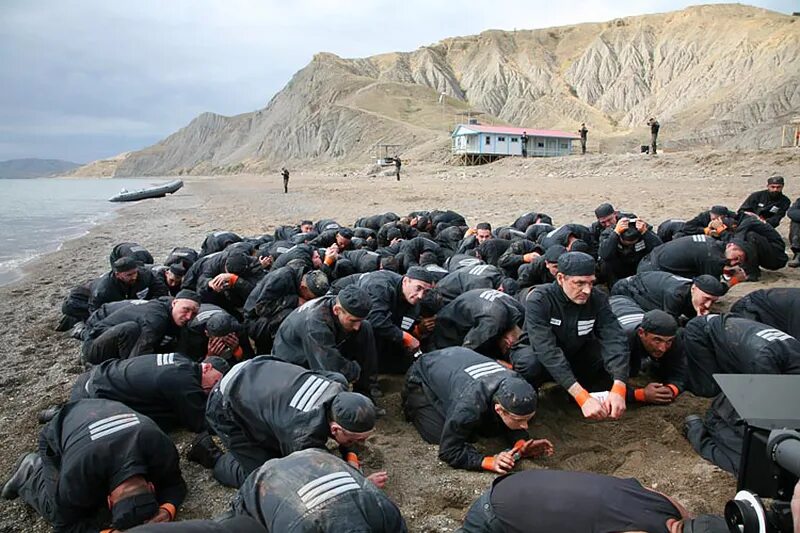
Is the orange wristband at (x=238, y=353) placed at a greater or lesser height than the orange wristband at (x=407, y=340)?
Result: lesser

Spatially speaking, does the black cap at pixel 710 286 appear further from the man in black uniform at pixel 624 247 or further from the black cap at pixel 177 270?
the black cap at pixel 177 270

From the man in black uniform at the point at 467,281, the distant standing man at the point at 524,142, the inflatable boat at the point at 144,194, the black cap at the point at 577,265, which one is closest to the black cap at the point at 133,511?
the black cap at the point at 577,265

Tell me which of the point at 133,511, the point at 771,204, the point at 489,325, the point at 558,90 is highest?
the point at 558,90

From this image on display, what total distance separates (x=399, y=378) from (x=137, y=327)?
8.35 feet

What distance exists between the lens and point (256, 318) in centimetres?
586

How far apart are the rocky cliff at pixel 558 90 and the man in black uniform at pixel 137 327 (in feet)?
116

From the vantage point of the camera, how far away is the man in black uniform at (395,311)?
520 centimetres

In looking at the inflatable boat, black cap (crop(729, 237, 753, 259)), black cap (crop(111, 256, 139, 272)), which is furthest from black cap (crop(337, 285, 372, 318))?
the inflatable boat

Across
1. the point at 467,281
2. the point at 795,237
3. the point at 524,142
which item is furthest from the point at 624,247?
the point at 524,142

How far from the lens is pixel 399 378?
17.8 ft

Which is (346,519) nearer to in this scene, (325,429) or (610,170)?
(325,429)

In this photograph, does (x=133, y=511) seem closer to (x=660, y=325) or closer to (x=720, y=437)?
(x=720, y=437)

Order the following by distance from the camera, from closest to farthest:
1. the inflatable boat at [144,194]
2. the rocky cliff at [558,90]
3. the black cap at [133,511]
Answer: the black cap at [133,511] < the inflatable boat at [144,194] < the rocky cliff at [558,90]

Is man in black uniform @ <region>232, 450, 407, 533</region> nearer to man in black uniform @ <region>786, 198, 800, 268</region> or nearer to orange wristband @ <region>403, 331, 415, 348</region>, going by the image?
orange wristband @ <region>403, 331, 415, 348</region>
